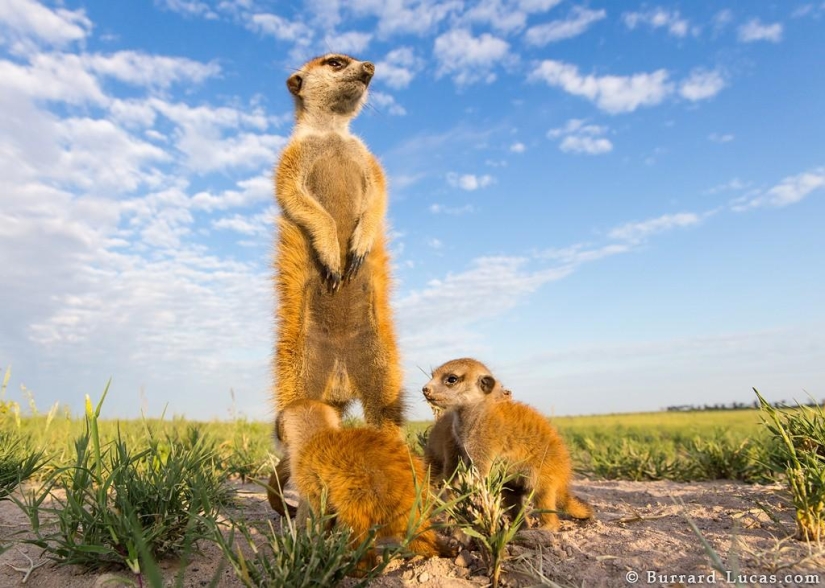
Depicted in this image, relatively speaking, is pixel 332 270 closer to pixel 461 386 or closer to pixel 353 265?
pixel 353 265

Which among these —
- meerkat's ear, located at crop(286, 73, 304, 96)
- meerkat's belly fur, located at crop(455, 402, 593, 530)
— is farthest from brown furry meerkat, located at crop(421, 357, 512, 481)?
meerkat's ear, located at crop(286, 73, 304, 96)

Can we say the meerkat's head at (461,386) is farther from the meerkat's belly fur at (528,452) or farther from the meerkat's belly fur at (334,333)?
the meerkat's belly fur at (334,333)

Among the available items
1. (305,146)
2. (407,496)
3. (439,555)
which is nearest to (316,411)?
(407,496)

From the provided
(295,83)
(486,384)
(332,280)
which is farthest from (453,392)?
(295,83)

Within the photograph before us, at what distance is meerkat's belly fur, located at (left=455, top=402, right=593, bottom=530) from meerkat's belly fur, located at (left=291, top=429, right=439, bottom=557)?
0.56 metres

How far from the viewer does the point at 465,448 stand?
336 centimetres

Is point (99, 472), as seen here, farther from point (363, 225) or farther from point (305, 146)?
point (305, 146)

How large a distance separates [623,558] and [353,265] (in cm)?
A: 234

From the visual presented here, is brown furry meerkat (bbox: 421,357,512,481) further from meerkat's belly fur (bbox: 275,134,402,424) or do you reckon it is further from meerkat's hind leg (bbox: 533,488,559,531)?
meerkat's hind leg (bbox: 533,488,559,531)

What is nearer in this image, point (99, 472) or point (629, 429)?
point (99, 472)

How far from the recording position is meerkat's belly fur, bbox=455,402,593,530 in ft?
10.5

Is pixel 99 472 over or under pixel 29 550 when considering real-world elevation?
over

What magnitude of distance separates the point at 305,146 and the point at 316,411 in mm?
2033

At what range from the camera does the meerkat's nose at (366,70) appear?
14.6 feet
